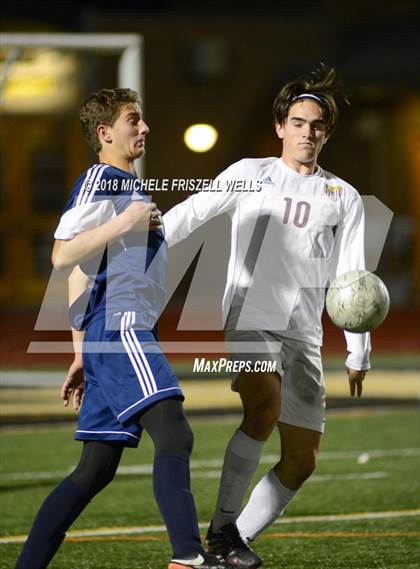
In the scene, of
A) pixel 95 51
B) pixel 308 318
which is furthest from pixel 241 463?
pixel 95 51

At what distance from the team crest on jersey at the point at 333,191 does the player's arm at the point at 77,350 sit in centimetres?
122

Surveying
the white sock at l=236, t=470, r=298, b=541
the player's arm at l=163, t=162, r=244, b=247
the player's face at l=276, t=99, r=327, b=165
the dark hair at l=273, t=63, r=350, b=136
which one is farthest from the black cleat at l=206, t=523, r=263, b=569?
the dark hair at l=273, t=63, r=350, b=136

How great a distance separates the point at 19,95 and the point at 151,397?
758 inches

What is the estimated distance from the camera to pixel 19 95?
23.5 m

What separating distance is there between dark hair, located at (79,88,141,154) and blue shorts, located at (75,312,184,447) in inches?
30.8

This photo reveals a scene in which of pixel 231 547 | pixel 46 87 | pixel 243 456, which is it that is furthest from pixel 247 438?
pixel 46 87

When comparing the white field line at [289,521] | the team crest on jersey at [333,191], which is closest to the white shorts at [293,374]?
the team crest on jersey at [333,191]

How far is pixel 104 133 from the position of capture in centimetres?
532

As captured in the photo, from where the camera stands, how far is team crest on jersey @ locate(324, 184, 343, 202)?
5867 mm

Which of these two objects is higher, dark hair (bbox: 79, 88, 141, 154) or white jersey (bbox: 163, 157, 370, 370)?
dark hair (bbox: 79, 88, 141, 154)

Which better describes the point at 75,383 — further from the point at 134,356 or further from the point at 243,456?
the point at 243,456

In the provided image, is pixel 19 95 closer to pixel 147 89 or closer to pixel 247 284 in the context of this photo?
pixel 147 89

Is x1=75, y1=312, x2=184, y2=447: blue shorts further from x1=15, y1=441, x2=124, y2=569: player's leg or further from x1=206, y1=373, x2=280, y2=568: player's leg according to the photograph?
x1=206, y1=373, x2=280, y2=568: player's leg

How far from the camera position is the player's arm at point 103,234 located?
16.4 ft
